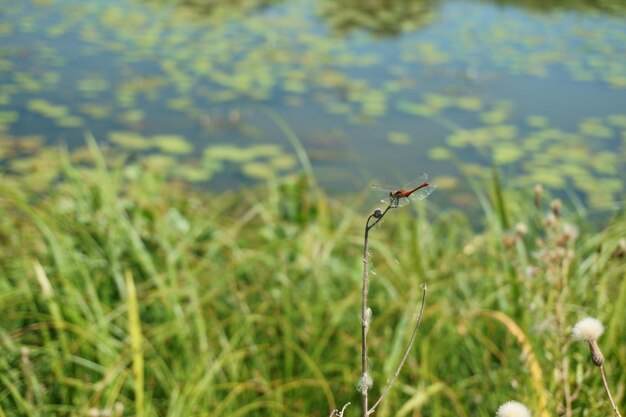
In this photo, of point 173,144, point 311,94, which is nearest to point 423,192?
point 173,144

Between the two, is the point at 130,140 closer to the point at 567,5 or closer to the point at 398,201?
the point at 398,201

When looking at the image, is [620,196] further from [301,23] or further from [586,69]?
[301,23]

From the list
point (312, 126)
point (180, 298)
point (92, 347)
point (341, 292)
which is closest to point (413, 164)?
point (312, 126)

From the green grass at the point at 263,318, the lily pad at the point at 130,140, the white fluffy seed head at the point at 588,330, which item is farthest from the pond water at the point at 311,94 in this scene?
the white fluffy seed head at the point at 588,330

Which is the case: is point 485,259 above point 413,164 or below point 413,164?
above

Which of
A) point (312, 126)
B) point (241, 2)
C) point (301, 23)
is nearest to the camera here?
point (312, 126)

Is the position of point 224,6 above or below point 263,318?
below

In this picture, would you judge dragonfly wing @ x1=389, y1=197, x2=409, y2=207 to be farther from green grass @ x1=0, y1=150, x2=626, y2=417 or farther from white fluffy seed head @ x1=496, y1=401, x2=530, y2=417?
green grass @ x1=0, y1=150, x2=626, y2=417

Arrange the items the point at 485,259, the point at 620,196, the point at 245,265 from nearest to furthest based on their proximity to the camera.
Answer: the point at 245,265 < the point at 485,259 < the point at 620,196
